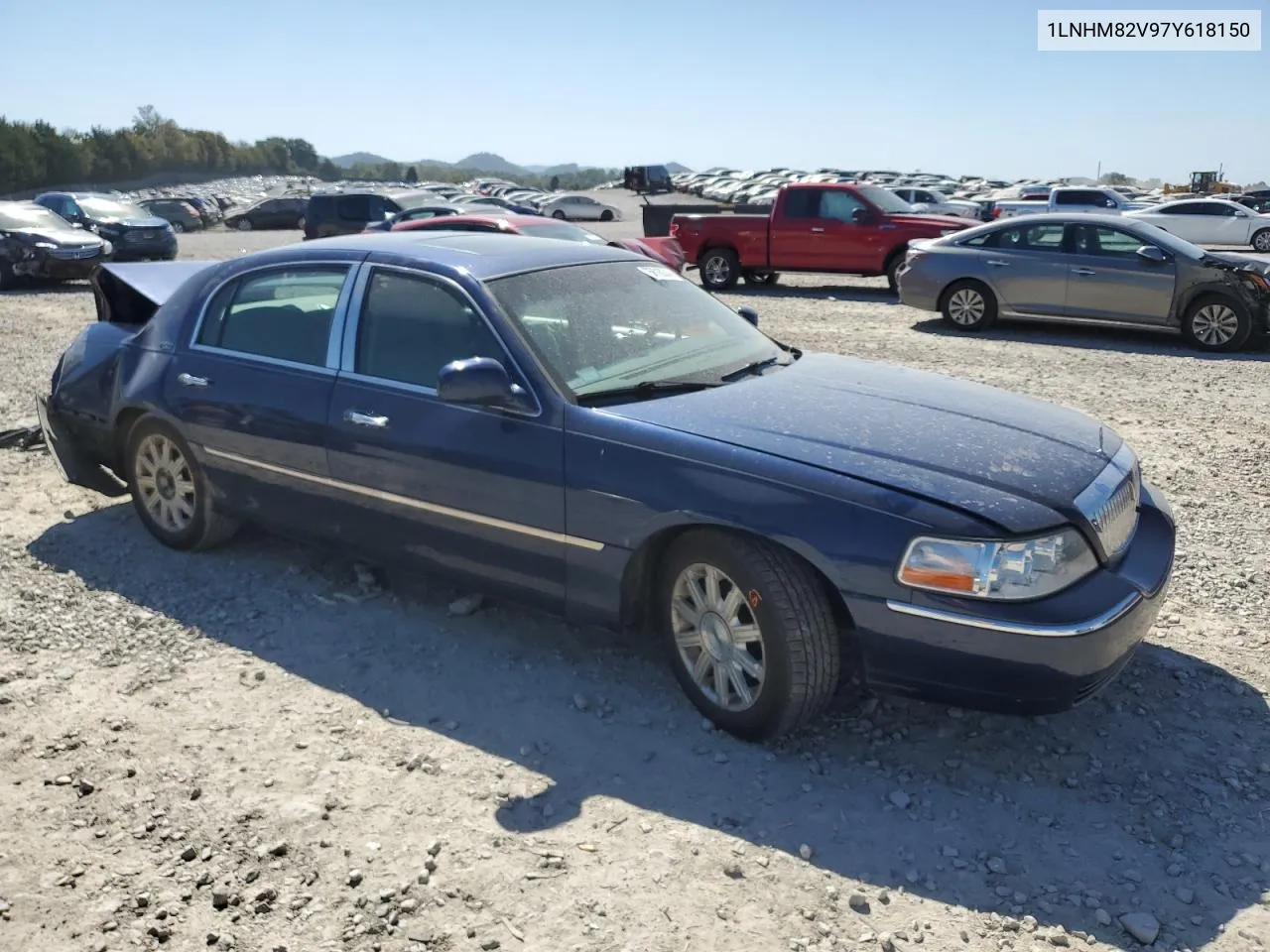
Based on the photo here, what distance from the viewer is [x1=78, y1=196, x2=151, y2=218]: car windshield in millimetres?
21062

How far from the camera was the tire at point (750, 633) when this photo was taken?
3.42 metres

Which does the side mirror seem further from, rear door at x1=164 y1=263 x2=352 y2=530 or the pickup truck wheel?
the pickup truck wheel

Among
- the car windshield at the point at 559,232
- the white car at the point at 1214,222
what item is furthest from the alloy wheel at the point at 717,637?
the white car at the point at 1214,222

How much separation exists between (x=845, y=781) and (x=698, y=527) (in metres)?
0.94

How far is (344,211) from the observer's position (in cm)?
2381

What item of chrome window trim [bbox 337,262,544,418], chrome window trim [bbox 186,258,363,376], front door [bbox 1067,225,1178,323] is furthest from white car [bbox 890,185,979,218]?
chrome window trim [bbox 337,262,544,418]

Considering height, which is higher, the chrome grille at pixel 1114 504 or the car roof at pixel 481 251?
the car roof at pixel 481 251

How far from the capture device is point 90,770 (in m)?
3.58

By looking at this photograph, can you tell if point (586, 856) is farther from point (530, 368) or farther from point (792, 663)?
point (530, 368)

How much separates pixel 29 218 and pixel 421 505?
1748 cm

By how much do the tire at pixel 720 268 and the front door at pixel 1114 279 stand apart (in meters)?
6.32

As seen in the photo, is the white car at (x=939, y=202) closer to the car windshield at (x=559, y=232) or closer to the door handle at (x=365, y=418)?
the car windshield at (x=559, y=232)

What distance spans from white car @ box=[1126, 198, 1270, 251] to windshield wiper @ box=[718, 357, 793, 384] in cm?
2555

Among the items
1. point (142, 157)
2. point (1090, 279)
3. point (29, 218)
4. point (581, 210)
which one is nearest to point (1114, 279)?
point (1090, 279)
